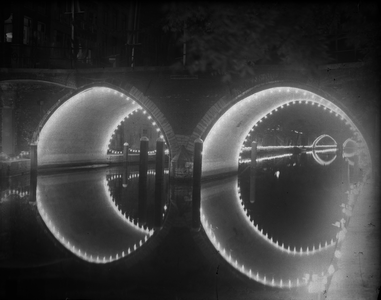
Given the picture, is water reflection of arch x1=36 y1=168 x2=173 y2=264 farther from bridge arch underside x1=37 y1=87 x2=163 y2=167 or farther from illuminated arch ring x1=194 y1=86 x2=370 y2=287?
bridge arch underside x1=37 y1=87 x2=163 y2=167

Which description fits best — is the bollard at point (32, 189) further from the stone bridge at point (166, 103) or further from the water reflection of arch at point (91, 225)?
the stone bridge at point (166, 103)

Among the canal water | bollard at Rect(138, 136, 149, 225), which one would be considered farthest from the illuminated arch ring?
bollard at Rect(138, 136, 149, 225)

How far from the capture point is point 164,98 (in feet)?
46.8

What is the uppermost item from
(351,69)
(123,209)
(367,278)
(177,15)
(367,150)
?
(351,69)

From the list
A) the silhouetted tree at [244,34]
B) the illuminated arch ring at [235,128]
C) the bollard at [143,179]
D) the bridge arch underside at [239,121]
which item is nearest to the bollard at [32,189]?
the bollard at [143,179]

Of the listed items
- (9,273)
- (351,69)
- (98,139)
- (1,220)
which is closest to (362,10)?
(9,273)

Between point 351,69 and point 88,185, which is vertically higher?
point 351,69

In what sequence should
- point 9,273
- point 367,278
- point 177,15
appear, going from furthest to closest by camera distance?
point 9,273 → point 367,278 → point 177,15

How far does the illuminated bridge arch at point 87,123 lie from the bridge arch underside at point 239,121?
1.87 metres

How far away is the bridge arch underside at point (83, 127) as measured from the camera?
1656cm

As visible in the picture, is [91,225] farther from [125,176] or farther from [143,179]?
[125,176]

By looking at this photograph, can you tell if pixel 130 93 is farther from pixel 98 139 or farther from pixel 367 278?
pixel 367 278

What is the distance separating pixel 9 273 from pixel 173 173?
349 inches

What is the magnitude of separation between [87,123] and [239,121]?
7430 mm
